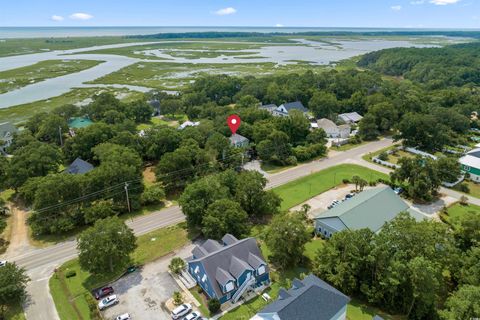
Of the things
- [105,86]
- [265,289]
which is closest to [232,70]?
[105,86]

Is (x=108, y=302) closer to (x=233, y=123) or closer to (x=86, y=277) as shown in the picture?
(x=86, y=277)

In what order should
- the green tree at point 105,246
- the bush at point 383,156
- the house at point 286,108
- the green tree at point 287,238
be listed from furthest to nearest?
the house at point 286,108
the bush at point 383,156
the green tree at point 287,238
the green tree at point 105,246

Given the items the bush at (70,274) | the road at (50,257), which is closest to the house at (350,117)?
the road at (50,257)

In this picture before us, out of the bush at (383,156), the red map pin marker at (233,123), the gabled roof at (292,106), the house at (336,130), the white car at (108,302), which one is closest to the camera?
the white car at (108,302)

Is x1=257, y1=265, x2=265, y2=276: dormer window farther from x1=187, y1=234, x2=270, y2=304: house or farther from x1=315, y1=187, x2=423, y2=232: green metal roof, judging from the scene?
x1=315, y1=187, x2=423, y2=232: green metal roof

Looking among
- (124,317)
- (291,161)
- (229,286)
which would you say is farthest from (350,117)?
(124,317)

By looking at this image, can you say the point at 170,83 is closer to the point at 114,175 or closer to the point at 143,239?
the point at 114,175

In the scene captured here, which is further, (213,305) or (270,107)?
(270,107)

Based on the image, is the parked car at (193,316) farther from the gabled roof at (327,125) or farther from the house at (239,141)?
the gabled roof at (327,125)
